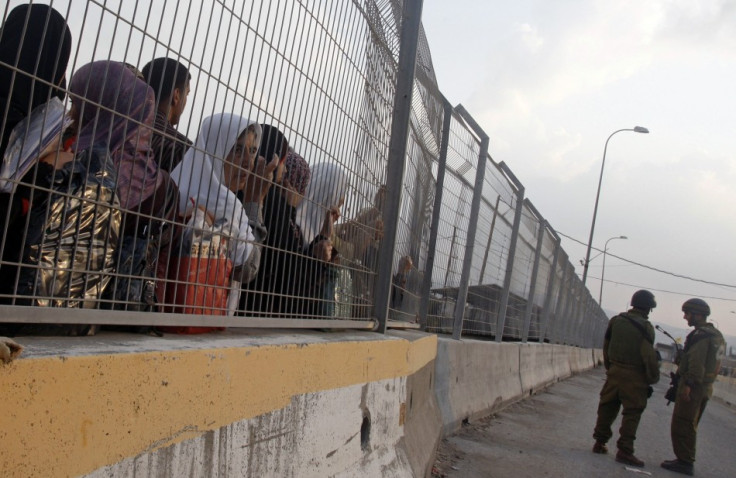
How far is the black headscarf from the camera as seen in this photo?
2131 millimetres

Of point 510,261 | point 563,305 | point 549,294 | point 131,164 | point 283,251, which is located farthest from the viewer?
point 563,305

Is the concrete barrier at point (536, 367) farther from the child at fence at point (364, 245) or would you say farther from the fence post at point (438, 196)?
the child at fence at point (364, 245)

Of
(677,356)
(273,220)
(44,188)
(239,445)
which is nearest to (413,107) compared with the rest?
(273,220)

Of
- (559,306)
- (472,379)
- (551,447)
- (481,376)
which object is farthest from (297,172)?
(559,306)

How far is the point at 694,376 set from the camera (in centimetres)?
815

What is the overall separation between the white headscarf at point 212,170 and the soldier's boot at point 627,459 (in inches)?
216

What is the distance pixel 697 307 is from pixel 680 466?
6.09 ft

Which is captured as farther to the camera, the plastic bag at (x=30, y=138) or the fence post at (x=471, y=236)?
the fence post at (x=471, y=236)

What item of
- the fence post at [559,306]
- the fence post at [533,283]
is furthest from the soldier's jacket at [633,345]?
the fence post at [559,306]

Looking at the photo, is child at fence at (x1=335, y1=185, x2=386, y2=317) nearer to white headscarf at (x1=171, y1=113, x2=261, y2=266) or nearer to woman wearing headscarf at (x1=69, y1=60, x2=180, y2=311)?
white headscarf at (x1=171, y1=113, x2=261, y2=266)

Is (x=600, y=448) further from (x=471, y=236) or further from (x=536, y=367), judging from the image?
(x=536, y=367)

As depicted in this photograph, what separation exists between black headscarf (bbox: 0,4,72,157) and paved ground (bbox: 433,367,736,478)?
4.09 metres

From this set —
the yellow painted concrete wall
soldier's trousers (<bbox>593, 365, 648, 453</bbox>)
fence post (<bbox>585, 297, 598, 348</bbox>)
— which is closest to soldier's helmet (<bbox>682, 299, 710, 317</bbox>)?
soldier's trousers (<bbox>593, 365, 648, 453</bbox>)

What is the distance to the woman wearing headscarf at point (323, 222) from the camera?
4.01m
